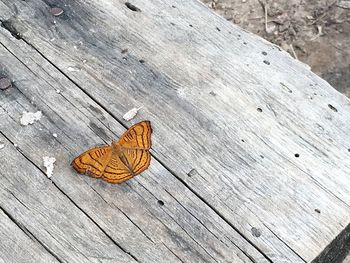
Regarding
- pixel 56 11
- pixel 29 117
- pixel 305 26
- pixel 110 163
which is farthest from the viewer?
pixel 305 26

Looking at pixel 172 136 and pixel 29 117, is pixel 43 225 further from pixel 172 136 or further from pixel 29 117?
pixel 172 136

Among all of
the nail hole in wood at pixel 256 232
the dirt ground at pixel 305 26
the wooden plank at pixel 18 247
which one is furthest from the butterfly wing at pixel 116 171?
the dirt ground at pixel 305 26

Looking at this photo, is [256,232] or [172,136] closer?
[256,232]

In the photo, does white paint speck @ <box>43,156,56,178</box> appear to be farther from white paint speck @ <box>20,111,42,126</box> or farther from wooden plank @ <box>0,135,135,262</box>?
white paint speck @ <box>20,111,42,126</box>

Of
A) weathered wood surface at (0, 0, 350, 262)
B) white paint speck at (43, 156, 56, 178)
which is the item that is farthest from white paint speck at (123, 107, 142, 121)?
white paint speck at (43, 156, 56, 178)

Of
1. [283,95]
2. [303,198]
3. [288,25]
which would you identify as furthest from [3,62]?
[288,25]

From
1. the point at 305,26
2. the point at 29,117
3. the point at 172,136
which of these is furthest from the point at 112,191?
the point at 305,26

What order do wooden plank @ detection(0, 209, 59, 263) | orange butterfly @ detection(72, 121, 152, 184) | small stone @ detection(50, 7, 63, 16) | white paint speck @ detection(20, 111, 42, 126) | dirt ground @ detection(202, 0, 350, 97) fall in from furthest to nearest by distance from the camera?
dirt ground @ detection(202, 0, 350, 97), small stone @ detection(50, 7, 63, 16), white paint speck @ detection(20, 111, 42, 126), orange butterfly @ detection(72, 121, 152, 184), wooden plank @ detection(0, 209, 59, 263)
